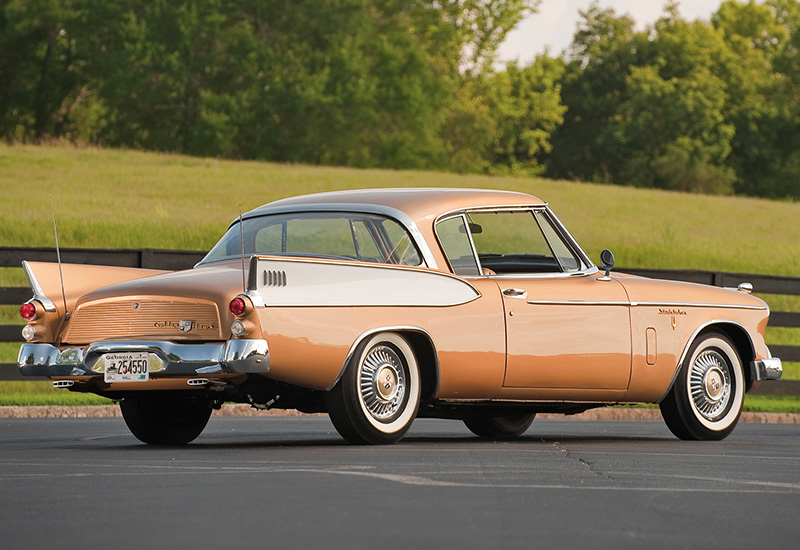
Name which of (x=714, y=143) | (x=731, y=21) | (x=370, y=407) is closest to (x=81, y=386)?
(x=370, y=407)

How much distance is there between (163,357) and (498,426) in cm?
353

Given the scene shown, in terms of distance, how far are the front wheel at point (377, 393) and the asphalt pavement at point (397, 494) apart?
13cm

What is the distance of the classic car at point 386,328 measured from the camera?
8.53 m

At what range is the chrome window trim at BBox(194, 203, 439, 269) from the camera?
9406 mm

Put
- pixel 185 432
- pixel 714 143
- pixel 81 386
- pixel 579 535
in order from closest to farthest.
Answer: pixel 579 535, pixel 81 386, pixel 185 432, pixel 714 143

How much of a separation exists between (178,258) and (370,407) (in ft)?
27.2

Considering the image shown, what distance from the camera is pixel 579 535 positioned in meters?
Result: 5.39

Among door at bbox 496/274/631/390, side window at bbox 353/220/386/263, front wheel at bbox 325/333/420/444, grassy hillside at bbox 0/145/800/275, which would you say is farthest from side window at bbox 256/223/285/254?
grassy hillside at bbox 0/145/800/275

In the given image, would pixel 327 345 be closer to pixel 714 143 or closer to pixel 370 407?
pixel 370 407

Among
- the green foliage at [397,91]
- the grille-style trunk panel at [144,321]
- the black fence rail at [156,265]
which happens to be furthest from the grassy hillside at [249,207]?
the grille-style trunk panel at [144,321]

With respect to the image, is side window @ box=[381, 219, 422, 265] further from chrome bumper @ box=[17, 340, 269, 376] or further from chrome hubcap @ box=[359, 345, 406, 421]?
chrome bumper @ box=[17, 340, 269, 376]

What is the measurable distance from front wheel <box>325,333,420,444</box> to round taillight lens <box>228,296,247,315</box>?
79 centimetres

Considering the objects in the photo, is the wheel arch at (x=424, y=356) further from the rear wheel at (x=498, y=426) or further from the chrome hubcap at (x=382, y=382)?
the rear wheel at (x=498, y=426)

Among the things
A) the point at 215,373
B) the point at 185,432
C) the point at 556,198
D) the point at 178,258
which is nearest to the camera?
the point at 215,373
